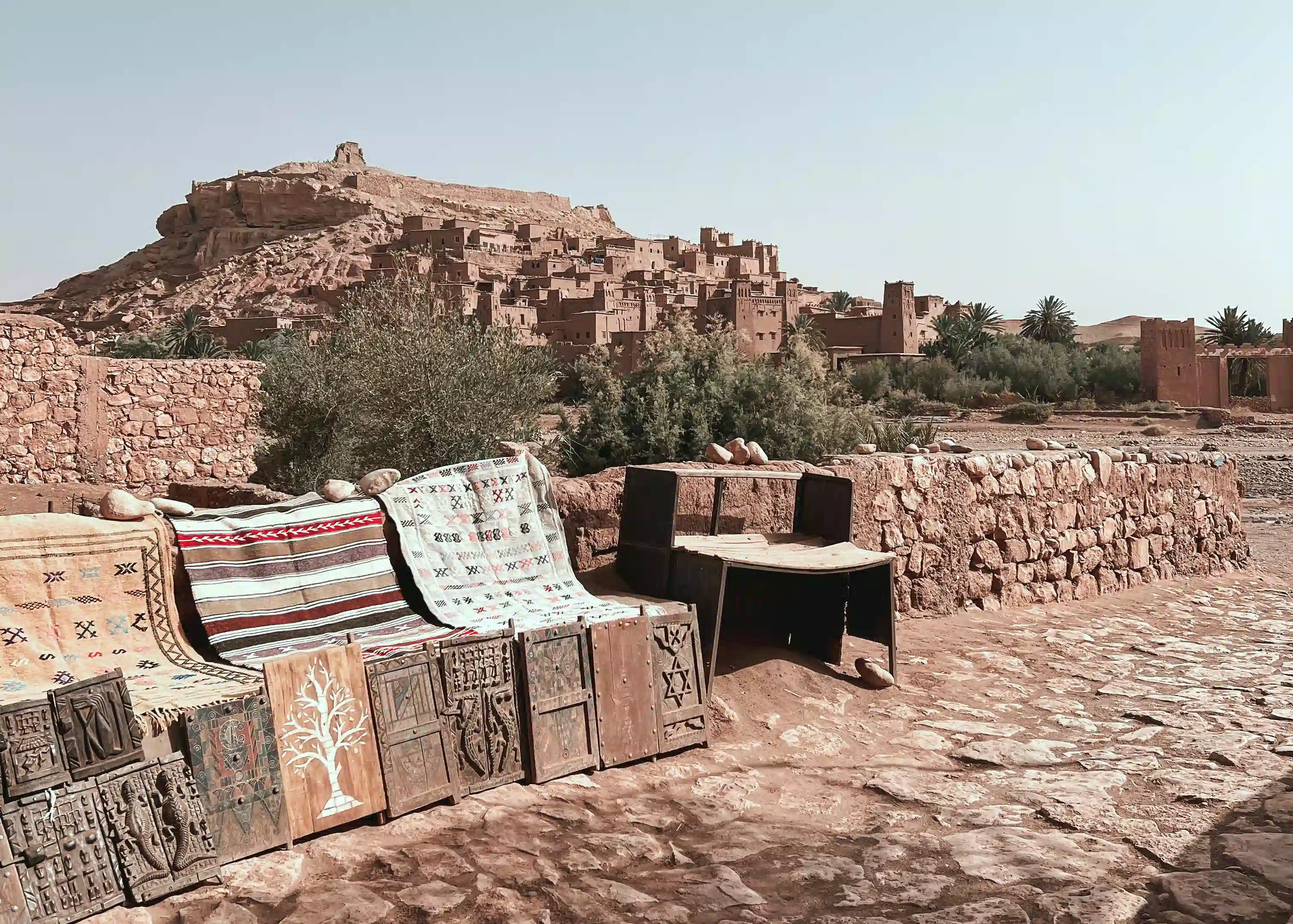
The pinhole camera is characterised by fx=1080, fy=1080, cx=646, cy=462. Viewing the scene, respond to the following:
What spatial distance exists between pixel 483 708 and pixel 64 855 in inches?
58.7

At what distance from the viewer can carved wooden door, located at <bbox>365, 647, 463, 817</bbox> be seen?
379cm

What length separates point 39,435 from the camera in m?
13.4

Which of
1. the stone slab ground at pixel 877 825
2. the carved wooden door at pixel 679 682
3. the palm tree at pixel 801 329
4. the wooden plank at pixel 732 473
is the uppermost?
the palm tree at pixel 801 329

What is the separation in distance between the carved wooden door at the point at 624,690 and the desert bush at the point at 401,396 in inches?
181

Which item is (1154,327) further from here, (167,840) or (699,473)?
(167,840)

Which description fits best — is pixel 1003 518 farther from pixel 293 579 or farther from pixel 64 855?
pixel 64 855

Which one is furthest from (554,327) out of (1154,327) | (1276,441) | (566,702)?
(566,702)

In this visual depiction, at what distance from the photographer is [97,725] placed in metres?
3.15

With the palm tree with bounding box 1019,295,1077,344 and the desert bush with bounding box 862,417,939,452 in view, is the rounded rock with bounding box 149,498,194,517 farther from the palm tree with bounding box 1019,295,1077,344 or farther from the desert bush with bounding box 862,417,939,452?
the palm tree with bounding box 1019,295,1077,344

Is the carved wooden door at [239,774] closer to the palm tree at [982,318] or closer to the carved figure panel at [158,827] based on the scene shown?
the carved figure panel at [158,827]

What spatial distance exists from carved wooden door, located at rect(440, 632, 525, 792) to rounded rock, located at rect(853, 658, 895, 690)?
86.2 inches

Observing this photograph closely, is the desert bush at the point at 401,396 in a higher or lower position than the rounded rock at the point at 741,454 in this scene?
higher

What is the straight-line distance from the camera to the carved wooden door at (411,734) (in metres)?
3.79

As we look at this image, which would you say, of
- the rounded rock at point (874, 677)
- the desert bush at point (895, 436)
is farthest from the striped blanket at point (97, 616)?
the desert bush at point (895, 436)
